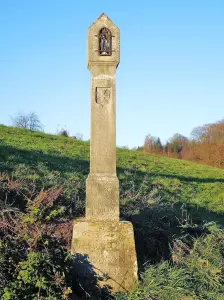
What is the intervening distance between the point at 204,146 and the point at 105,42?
34750 millimetres

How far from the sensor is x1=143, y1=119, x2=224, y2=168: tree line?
119ft

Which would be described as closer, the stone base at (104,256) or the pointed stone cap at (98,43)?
the stone base at (104,256)

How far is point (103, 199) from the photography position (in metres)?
5.52

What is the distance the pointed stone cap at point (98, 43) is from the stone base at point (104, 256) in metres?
2.38

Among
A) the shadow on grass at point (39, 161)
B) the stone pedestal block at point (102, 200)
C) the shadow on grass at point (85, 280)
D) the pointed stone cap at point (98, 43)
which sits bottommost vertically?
the shadow on grass at point (85, 280)

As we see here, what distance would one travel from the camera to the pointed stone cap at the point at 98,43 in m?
5.57

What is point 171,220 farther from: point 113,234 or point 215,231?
point 113,234

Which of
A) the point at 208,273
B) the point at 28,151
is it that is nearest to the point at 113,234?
the point at 208,273

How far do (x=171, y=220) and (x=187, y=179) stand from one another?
8031 millimetres

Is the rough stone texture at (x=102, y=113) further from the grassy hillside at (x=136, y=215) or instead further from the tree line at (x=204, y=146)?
the tree line at (x=204, y=146)

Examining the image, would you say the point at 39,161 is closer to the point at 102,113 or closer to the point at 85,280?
the point at 102,113

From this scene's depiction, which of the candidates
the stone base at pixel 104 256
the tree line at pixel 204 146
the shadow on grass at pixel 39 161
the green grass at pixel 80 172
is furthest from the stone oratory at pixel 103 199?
the tree line at pixel 204 146

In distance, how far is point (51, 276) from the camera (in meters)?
4.63

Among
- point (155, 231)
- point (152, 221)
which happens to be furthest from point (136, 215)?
point (155, 231)
